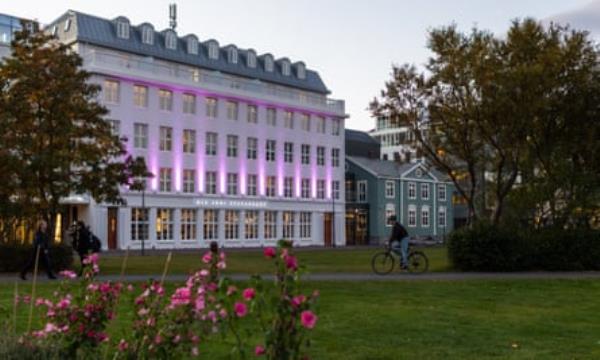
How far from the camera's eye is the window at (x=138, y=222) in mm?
57125

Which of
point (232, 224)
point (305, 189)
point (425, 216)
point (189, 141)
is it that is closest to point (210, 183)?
point (189, 141)

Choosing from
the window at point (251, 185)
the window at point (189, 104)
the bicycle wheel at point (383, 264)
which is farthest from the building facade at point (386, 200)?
the bicycle wheel at point (383, 264)

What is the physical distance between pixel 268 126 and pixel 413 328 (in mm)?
58041

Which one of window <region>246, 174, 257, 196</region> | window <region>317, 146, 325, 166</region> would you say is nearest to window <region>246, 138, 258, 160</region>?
window <region>246, 174, 257, 196</region>

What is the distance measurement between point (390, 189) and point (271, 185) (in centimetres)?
1747

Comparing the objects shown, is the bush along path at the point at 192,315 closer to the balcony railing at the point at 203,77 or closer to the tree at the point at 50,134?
the tree at the point at 50,134

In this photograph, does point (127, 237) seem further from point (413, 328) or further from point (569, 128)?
point (413, 328)

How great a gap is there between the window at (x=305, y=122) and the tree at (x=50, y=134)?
46589mm

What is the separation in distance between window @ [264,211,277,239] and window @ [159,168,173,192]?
1114cm

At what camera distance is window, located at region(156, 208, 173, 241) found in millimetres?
59031

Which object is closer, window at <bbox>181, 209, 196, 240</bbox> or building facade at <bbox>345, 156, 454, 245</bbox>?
window at <bbox>181, 209, 196, 240</bbox>

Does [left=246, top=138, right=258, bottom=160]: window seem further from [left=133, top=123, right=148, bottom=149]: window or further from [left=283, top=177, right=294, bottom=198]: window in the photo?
[left=133, top=123, right=148, bottom=149]: window

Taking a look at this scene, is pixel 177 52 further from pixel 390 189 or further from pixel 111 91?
A: pixel 390 189

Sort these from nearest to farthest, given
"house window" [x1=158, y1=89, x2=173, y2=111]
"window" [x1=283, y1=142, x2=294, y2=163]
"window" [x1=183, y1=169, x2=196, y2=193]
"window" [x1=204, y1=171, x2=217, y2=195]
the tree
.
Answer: the tree < "house window" [x1=158, y1=89, x2=173, y2=111] < "window" [x1=183, y1=169, x2=196, y2=193] < "window" [x1=204, y1=171, x2=217, y2=195] < "window" [x1=283, y1=142, x2=294, y2=163]
